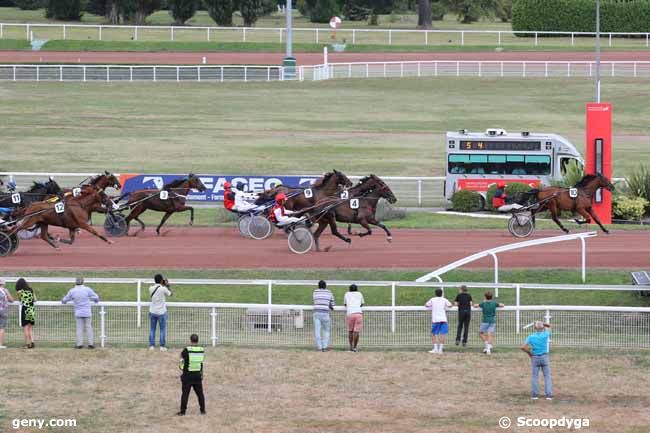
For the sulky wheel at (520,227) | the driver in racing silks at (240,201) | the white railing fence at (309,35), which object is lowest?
the sulky wheel at (520,227)

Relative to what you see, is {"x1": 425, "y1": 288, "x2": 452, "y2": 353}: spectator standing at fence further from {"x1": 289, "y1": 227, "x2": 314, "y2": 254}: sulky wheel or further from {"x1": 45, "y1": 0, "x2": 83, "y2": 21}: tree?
{"x1": 45, "y1": 0, "x2": 83, "y2": 21}: tree

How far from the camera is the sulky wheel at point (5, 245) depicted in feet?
82.4

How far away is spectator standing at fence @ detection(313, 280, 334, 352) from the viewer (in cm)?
1848

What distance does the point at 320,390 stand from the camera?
54.5ft

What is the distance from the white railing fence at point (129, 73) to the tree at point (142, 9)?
19.2 meters

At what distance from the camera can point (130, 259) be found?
25688 millimetres

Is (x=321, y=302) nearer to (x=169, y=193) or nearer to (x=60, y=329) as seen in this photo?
(x=60, y=329)

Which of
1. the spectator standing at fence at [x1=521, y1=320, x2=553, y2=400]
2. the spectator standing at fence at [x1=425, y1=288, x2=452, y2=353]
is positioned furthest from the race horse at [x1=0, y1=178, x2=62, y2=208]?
the spectator standing at fence at [x1=521, y1=320, x2=553, y2=400]

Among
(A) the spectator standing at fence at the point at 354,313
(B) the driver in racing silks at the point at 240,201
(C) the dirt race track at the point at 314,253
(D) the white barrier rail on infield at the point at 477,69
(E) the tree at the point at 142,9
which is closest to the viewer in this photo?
(A) the spectator standing at fence at the point at 354,313

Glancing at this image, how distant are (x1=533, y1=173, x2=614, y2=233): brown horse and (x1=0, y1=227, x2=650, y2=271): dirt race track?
641 mm

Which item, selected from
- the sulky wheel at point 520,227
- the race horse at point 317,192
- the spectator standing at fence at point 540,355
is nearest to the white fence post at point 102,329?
the spectator standing at fence at point 540,355

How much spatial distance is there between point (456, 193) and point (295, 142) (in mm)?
13951

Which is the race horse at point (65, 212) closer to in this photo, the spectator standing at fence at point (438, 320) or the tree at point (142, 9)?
the spectator standing at fence at point (438, 320)

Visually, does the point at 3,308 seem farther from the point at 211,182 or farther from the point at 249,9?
the point at 249,9
